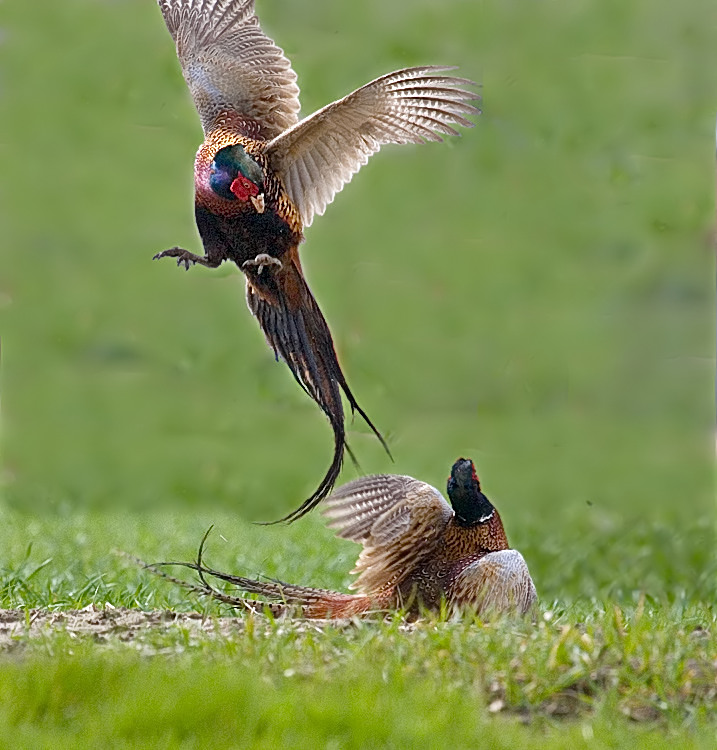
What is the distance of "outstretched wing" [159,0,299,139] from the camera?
4.03m

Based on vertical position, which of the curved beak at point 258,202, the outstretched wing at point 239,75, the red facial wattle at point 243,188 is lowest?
the curved beak at point 258,202

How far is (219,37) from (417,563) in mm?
1921

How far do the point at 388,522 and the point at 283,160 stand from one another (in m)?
1.26

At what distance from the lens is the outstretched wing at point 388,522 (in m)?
4.07

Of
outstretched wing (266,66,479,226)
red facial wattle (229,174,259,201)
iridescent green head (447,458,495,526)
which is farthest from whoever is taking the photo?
iridescent green head (447,458,495,526)

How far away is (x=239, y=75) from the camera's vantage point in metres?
4.06

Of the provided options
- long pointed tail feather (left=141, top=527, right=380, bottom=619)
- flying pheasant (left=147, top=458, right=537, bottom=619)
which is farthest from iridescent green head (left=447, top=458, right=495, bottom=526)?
long pointed tail feather (left=141, top=527, right=380, bottom=619)

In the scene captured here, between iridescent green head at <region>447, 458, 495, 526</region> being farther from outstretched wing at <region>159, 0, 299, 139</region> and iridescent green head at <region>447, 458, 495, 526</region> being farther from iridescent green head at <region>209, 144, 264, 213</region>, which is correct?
outstretched wing at <region>159, 0, 299, 139</region>

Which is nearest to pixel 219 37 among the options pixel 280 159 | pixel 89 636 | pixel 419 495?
pixel 280 159

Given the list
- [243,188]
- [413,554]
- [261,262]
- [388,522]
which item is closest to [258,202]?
[243,188]

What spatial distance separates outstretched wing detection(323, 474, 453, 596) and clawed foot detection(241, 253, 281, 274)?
84 cm

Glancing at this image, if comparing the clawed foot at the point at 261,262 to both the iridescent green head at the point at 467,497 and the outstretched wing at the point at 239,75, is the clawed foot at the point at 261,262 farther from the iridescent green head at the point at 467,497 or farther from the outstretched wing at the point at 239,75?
the iridescent green head at the point at 467,497

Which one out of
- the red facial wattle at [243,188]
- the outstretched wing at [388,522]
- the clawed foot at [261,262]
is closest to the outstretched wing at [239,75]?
the red facial wattle at [243,188]

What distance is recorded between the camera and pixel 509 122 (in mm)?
7203
